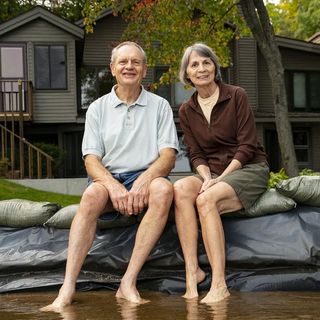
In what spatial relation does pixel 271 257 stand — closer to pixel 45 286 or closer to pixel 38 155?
pixel 45 286

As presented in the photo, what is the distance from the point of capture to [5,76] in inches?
704

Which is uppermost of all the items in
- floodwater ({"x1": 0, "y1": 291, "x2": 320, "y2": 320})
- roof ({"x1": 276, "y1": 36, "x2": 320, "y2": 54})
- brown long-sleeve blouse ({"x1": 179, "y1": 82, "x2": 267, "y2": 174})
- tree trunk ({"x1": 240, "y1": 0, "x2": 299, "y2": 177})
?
roof ({"x1": 276, "y1": 36, "x2": 320, "y2": 54})

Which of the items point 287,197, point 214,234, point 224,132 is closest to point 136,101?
point 224,132

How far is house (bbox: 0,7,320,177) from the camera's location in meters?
17.9

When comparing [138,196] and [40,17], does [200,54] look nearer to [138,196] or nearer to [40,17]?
[138,196]

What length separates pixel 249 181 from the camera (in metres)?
3.96

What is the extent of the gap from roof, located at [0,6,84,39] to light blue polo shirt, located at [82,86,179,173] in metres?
14.0

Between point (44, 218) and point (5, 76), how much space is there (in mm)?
14081

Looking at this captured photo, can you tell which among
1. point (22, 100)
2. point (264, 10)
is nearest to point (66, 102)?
point (22, 100)

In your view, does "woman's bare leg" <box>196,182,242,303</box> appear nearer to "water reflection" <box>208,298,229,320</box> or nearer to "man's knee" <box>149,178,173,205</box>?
"water reflection" <box>208,298,229,320</box>

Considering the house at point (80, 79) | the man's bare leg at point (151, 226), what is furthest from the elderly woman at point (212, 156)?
the house at point (80, 79)

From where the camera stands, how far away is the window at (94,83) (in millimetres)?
19328

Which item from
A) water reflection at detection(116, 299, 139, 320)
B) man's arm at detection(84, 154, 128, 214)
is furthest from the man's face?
water reflection at detection(116, 299, 139, 320)

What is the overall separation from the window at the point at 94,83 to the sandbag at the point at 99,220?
15074 millimetres
